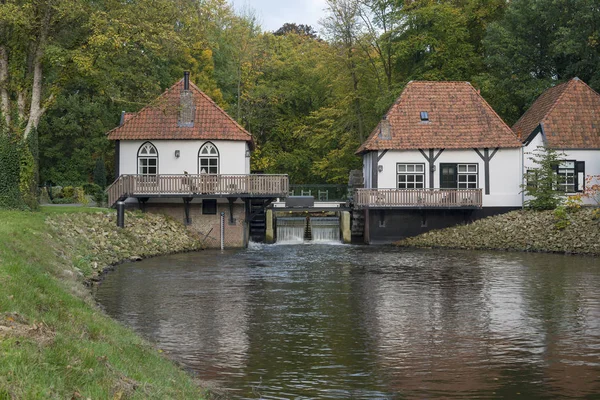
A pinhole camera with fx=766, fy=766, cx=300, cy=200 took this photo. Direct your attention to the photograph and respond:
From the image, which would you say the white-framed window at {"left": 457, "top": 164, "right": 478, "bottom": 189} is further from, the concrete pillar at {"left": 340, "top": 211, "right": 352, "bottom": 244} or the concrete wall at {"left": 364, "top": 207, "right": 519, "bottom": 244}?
the concrete pillar at {"left": 340, "top": 211, "right": 352, "bottom": 244}

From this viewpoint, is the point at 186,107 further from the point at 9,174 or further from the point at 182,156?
the point at 9,174

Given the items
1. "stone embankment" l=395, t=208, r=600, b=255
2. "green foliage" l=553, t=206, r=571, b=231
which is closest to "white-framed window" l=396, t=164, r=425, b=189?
"stone embankment" l=395, t=208, r=600, b=255

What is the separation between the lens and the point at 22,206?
2762cm

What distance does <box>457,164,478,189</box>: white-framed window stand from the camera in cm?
3784

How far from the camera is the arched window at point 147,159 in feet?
119

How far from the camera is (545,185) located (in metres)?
35.7

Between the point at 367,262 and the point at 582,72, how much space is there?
2007 cm

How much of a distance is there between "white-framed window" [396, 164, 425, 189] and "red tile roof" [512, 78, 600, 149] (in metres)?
5.57

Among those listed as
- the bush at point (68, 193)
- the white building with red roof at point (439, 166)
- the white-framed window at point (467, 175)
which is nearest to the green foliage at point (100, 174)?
the bush at point (68, 193)

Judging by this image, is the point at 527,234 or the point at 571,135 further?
the point at 571,135

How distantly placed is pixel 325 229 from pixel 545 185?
10.9m

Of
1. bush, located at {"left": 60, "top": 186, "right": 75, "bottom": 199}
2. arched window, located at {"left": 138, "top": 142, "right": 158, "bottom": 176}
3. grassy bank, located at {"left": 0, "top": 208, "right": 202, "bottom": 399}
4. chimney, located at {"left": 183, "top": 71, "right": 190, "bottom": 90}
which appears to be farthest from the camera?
bush, located at {"left": 60, "top": 186, "right": 75, "bottom": 199}

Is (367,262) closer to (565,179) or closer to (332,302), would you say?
(332,302)

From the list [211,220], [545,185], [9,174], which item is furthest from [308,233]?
[9,174]
